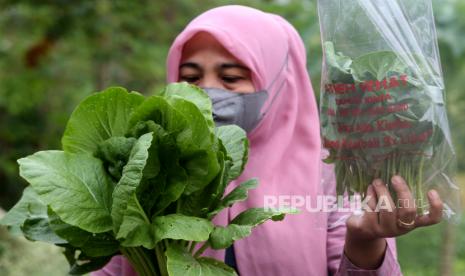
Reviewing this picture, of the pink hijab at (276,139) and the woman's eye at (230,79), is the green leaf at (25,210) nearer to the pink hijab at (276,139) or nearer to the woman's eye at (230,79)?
the pink hijab at (276,139)

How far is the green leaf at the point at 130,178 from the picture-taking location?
1480mm

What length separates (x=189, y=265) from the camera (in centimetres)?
157

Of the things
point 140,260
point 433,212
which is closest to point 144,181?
point 140,260

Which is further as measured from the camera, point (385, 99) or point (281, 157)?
point (281, 157)

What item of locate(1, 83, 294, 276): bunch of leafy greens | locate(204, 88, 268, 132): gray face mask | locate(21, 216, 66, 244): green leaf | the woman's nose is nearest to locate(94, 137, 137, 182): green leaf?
locate(1, 83, 294, 276): bunch of leafy greens

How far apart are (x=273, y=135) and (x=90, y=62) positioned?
5.45 metres

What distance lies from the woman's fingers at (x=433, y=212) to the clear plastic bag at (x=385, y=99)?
0.08ft

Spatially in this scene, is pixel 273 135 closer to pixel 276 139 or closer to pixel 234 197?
pixel 276 139

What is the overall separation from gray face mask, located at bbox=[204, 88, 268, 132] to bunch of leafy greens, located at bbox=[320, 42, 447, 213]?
402mm

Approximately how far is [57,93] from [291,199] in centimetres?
606

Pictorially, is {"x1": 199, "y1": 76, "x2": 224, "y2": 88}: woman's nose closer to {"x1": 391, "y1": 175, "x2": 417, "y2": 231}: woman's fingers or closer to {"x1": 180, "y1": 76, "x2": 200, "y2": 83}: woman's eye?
{"x1": 180, "y1": 76, "x2": 200, "y2": 83}: woman's eye

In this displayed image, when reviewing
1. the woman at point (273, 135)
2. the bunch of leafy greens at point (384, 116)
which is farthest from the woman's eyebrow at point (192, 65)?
the bunch of leafy greens at point (384, 116)

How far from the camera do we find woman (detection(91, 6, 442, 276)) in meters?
1.97

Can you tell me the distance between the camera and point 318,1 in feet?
5.98
